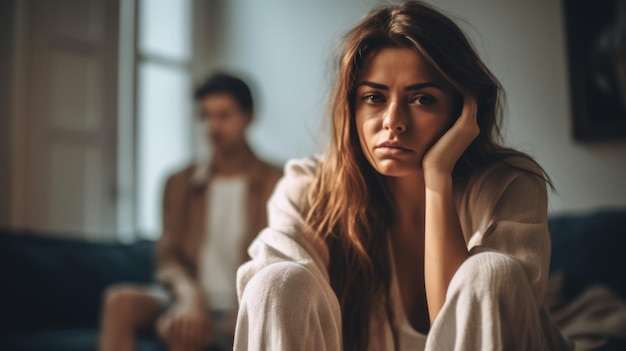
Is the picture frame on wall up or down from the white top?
up

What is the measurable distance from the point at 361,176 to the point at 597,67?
1581mm

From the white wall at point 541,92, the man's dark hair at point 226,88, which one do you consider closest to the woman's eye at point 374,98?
the white wall at point 541,92

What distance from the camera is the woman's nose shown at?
106 cm

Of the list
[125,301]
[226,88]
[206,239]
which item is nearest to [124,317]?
[125,301]

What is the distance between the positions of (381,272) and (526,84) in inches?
61.5

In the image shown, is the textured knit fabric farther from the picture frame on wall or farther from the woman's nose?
the picture frame on wall

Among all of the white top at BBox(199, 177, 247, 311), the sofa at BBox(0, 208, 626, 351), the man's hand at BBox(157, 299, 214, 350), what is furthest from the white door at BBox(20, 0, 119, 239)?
the man's hand at BBox(157, 299, 214, 350)

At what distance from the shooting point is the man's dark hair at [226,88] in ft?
8.15

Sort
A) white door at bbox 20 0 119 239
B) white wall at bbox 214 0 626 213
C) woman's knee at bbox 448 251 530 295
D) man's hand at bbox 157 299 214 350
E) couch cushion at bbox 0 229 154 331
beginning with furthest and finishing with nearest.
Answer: white door at bbox 20 0 119 239, white wall at bbox 214 0 626 213, couch cushion at bbox 0 229 154 331, man's hand at bbox 157 299 214 350, woman's knee at bbox 448 251 530 295

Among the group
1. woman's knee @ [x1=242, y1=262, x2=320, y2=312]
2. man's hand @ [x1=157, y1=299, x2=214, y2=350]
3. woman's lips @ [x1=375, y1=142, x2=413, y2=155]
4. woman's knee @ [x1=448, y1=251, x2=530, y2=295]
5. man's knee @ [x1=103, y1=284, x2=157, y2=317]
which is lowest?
man's hand @ [x1=157, y1=299, x2=214, y2=350]

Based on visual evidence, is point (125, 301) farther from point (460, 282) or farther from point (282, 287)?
point (460, 282)

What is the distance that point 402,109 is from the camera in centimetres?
108

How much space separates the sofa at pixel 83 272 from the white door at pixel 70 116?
437 millimetres

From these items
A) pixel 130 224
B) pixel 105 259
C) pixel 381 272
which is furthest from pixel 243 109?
pixel 381 272
